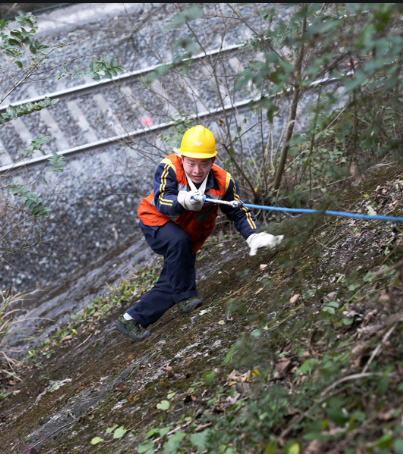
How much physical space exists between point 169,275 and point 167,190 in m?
0.68

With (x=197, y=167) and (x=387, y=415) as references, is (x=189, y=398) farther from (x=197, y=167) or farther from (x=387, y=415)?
(x=197, y=167)

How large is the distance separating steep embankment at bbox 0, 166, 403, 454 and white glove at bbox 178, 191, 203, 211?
2.23 feet

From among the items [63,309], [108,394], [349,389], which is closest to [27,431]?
[108,394]

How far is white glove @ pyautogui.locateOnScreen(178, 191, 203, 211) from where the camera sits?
3.59 meters

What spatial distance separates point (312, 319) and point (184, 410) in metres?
0.77

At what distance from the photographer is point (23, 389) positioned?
4.85 meters

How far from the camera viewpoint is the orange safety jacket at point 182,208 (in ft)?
12.4

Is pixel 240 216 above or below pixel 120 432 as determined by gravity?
above

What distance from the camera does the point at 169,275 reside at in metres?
3.98

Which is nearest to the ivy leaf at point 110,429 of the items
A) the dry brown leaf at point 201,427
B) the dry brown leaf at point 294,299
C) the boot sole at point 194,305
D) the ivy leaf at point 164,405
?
the ivy leaf at point 164,405

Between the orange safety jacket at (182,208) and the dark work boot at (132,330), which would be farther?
the dark work boot at (132,330)

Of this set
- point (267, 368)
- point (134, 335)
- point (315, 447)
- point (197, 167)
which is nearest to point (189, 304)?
point (134, 335)

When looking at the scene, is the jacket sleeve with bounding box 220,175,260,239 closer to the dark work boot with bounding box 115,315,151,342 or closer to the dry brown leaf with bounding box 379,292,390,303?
the dark work boot with bounding box 115,315,151,342

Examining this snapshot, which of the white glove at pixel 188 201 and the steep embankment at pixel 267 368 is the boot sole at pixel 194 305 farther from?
the white glove at pixel 188 201
